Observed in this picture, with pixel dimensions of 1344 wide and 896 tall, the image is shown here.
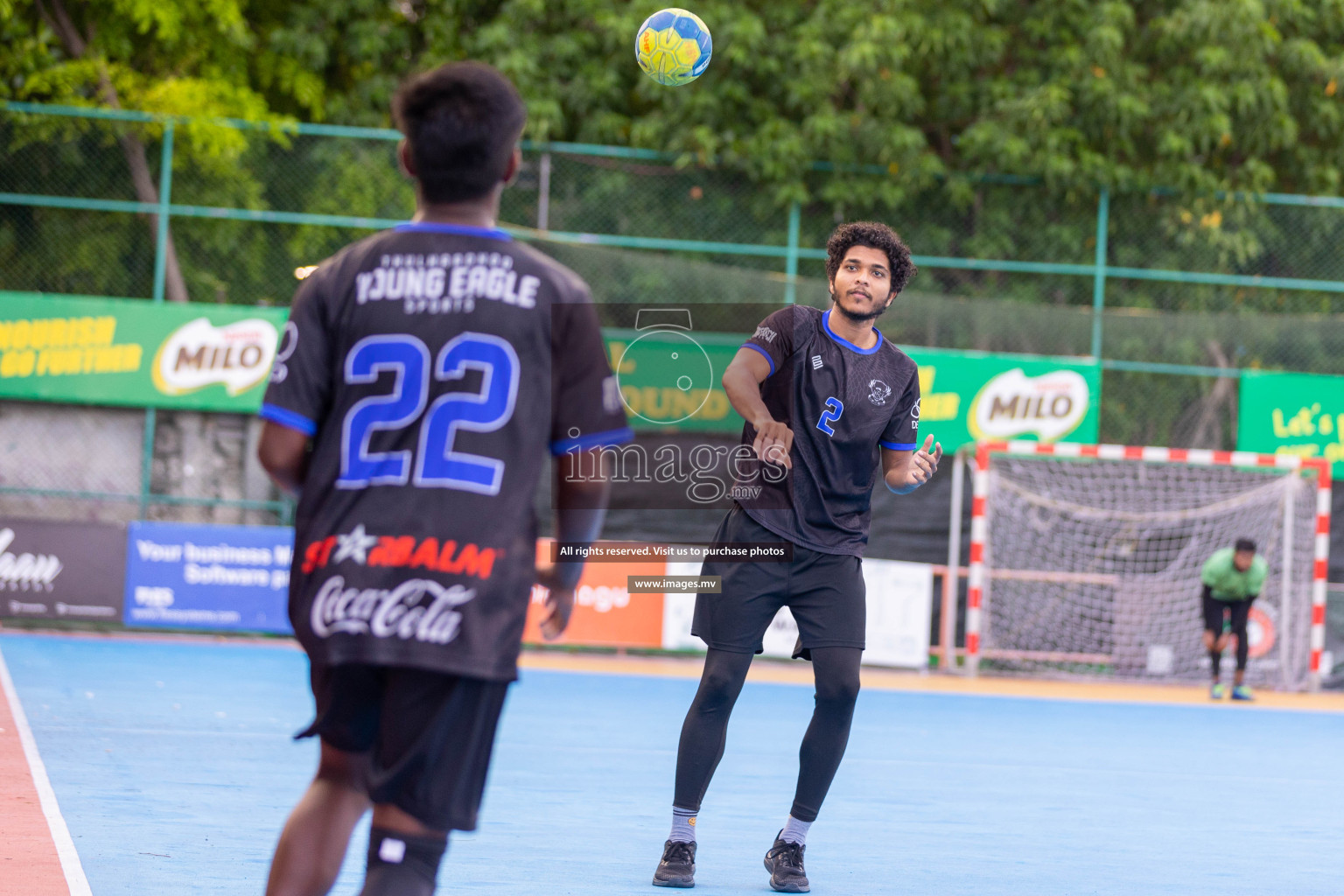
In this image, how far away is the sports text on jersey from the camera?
9.27 feet

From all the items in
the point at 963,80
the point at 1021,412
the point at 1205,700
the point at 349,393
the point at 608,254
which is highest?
the point at 963,80

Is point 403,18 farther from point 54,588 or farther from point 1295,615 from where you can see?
point 1295,615

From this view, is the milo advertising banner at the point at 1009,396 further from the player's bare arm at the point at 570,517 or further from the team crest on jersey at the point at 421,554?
the team crest on jersey at the point at 421,554

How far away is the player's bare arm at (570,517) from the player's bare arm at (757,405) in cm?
174

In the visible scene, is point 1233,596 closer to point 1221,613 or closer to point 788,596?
point 1221,613

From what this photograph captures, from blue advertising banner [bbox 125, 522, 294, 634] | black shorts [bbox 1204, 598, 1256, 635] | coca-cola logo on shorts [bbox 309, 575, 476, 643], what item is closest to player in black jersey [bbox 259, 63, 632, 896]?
coca-cola logo on shorts [bbox 309, 575, 476, 643]

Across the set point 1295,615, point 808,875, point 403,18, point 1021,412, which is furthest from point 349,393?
point 403,18

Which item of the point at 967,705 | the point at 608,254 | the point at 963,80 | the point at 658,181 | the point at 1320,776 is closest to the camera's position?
the point at 1320,776

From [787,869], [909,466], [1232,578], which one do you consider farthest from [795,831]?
[1232,578]

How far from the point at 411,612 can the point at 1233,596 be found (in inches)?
505

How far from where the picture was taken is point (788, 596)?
5074 mm

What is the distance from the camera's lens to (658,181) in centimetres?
1706

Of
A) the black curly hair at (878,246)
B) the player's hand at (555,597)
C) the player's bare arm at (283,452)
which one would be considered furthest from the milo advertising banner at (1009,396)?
the player's bare arm at (283,452)

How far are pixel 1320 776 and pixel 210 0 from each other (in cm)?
1461
